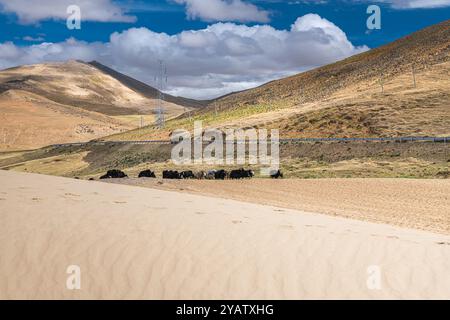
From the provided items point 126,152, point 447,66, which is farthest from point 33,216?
point 447,66

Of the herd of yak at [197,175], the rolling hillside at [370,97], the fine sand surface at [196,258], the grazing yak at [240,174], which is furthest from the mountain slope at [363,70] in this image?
the fine sand surface at [196,258]

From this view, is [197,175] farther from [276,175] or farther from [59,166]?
[59,166]

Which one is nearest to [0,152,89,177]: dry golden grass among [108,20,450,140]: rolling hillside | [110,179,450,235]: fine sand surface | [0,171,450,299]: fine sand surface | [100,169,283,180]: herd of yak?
[108,20,450,140]: rolling hillside

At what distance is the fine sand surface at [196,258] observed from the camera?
9.02 m

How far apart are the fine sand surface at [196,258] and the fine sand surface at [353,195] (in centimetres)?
938

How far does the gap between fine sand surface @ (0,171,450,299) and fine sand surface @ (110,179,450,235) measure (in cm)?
938

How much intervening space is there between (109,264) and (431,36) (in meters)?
145

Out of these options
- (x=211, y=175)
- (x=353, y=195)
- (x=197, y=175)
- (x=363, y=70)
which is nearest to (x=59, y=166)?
(x=197, y=175)

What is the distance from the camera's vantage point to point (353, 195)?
31.4 m

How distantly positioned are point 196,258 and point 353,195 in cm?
2237

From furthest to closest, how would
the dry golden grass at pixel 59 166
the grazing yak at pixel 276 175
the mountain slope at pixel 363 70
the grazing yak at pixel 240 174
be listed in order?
the mountain slope at pixel 363 70 → the dry golden grass at pixel 59 166 → the grazing yak at pixel 276 175 → the grazing yak at pixel 240 174

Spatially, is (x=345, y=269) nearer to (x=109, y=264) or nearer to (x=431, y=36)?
(x=109, y=264)

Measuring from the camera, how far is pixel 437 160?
47344 mm

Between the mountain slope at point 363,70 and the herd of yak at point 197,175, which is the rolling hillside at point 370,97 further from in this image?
the herd of yak at point 197,175
